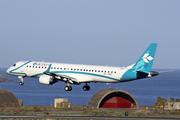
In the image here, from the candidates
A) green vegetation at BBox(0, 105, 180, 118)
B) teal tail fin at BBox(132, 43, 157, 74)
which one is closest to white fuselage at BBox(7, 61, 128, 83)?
teal tail fin at BBox(132, 43, 157, 74)

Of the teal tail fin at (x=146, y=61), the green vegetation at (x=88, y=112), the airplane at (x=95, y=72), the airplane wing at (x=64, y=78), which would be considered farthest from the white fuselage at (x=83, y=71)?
the green vegetation at (x=88, y=112)

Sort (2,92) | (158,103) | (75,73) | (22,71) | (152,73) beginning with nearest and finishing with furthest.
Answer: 1. (152,73)
2. (75,73)
3. (22,71)
4. (2,92)
5. (158,103)

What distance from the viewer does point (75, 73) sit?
221 feet

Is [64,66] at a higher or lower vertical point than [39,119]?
higher

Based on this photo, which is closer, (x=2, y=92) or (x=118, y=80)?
(x=118, y=80)

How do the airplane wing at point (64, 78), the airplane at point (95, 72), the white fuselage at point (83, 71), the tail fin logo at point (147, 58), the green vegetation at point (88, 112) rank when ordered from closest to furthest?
the airplane at point (95, 72)
the white fuselage at point (83, 71)
the tail fin logo at point (147, 58)
the airplane wing at point (64, 78)
the green vegetation at point (88, 112)

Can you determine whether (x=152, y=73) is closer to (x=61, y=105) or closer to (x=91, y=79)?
(x=91, y=79)

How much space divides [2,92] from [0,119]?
5282cm

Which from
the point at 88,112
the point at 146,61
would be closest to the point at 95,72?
the point at 146,61

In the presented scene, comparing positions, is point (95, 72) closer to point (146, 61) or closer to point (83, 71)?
point (83, 71)

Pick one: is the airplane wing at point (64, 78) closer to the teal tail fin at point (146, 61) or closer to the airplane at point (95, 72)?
the airplane at point (95, 72)

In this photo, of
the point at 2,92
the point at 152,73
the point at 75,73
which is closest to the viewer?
the point at 152,73

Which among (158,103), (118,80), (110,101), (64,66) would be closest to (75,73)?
(64,66)

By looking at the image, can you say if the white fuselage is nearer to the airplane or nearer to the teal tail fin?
the airplane
